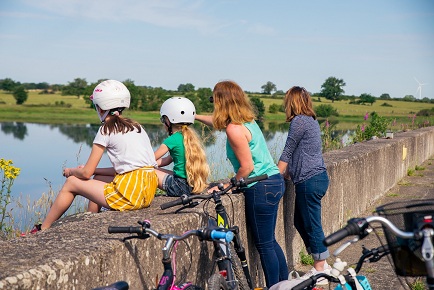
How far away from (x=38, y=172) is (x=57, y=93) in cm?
4671

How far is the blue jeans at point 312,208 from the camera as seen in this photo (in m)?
5.90

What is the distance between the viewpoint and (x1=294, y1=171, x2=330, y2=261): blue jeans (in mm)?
5902

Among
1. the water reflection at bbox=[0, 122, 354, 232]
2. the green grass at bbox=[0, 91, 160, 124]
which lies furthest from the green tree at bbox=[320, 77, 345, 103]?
the green grass at bbox=[0, 91, 160, 124]

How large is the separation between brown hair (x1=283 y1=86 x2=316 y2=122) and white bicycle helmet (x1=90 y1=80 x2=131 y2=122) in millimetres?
1414

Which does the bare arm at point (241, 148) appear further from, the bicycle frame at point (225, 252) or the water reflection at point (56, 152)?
the water reflection at point (56, 152)

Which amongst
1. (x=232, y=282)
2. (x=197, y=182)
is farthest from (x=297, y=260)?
(x=232, y=282)

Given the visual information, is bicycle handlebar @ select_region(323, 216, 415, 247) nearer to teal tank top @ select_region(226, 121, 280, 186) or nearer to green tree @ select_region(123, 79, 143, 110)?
teal tank top @ select_region(226, 121, 280, 186)

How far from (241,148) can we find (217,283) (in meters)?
1.46

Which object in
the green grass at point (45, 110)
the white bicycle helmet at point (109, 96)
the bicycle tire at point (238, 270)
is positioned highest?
the white bicycle helmet at point (109, 96)

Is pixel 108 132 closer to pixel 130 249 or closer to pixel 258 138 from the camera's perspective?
pixel 258 138

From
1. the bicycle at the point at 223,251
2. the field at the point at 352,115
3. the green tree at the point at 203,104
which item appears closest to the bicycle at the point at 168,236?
the bicycle at the point at 223,251

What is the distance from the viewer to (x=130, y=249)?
3721 millimetres

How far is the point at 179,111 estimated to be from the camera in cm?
598

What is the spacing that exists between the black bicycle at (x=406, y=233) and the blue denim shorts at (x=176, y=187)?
292 cm
